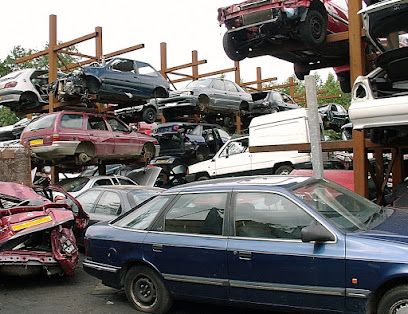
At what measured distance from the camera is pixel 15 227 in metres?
6.16

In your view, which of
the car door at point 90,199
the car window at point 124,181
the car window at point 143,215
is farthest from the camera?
the car window at point 124,181

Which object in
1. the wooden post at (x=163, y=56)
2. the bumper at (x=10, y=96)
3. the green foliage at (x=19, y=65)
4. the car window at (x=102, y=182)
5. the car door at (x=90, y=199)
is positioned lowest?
the car door at (x=90, y=199)

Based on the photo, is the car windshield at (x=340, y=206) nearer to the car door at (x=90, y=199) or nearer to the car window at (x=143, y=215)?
the car window at (x=143, y=215)

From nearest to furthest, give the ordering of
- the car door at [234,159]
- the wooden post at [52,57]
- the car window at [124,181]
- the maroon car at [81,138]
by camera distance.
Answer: the car window at [124,181] → the maroon car at [81,138] → the car door at [234,159] → the wooden post at [52,57]

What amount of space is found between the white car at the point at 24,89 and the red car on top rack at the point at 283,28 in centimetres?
756

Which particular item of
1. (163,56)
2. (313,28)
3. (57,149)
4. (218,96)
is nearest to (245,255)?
(313,28)

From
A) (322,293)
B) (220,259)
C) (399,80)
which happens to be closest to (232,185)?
(220,259)

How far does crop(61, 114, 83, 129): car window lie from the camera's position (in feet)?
40.3

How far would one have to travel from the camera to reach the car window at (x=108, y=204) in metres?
8.12

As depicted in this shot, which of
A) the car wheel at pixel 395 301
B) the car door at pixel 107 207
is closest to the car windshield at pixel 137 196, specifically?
the car door at pixel 107 207

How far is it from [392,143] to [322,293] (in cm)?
455

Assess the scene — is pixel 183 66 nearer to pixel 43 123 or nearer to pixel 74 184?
pixel 43 123

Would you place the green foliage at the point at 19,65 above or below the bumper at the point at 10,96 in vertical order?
above

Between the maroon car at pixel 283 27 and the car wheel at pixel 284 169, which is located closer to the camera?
the maroon car at pixel 283 27
